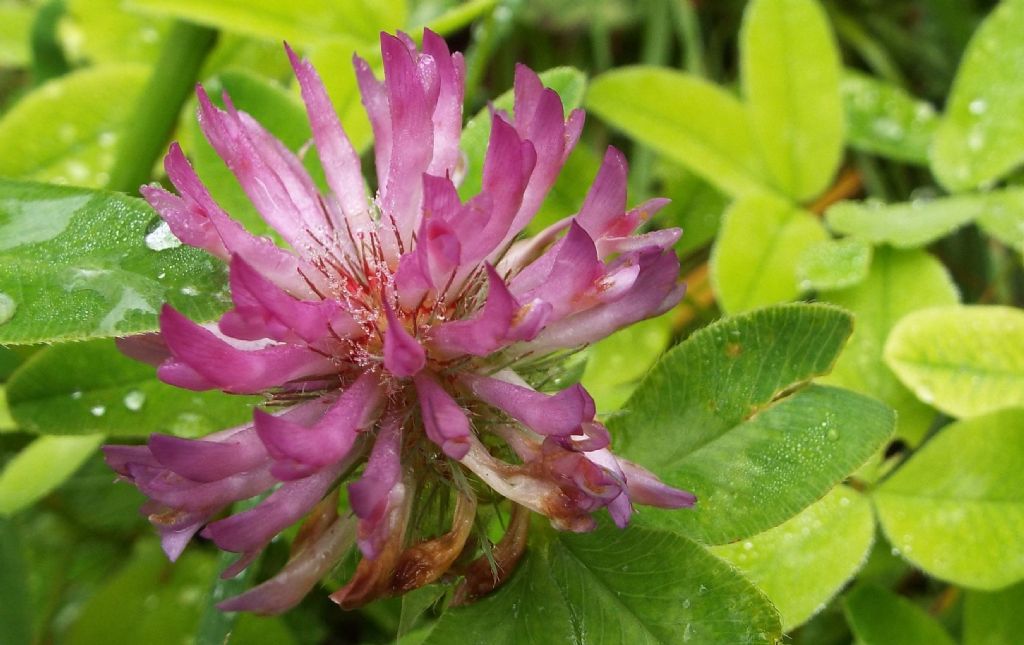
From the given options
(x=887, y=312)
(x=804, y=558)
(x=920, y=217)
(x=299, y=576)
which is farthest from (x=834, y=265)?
(x=299, y=576)

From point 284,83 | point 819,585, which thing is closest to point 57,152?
point 284,83

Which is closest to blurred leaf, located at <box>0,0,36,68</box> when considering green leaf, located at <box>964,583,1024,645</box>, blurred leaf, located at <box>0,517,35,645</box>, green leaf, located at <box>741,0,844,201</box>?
blurred leaf, located at <box>0,517,35,645</box>

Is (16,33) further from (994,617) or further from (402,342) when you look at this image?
(994,617)

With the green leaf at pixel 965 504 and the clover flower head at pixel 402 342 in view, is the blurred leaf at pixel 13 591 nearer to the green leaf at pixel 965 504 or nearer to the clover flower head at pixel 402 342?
the clover flower head at pixel 402 342

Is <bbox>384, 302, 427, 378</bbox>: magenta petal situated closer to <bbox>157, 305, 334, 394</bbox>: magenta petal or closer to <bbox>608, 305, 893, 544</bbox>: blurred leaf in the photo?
<bbox>157, 305, 334, 394</bbox>: magenta petal

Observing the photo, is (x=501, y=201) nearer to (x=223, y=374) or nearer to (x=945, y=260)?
(x=223, y=374)
